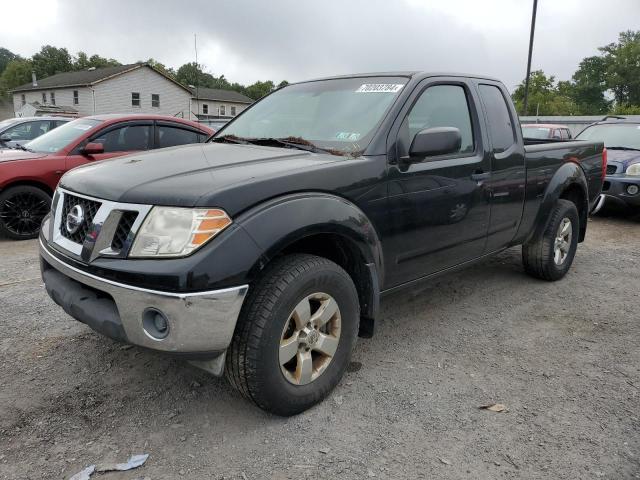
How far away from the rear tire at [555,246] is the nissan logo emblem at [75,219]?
3.77 metres

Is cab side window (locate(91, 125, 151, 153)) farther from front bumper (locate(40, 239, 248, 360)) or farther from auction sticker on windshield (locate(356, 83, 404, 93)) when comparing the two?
front bumper (locate(40, 239, 248, 360))

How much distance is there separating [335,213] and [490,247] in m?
1.83

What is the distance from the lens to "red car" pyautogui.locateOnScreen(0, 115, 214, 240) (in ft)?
20.3

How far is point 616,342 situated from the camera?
3660 mm

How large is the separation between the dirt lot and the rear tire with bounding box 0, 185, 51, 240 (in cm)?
252

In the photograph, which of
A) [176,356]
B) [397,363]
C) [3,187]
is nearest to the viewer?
[176,356]

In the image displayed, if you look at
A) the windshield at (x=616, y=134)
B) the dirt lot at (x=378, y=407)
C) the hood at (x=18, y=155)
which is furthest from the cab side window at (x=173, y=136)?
the windshield at (x=616, y=134)

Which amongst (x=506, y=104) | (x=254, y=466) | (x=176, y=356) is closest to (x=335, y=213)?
(x=176, y=356)

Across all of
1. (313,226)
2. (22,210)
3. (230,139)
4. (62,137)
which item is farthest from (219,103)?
(313,226)

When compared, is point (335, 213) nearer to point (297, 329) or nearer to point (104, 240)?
point (297, 329)

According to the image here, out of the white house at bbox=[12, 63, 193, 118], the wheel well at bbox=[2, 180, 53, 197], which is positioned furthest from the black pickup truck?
the white house at bbox=[12, 63, 193, 118]

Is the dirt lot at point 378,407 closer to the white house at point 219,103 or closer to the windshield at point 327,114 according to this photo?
the windshield at point 327,114

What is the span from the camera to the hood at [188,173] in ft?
7.51

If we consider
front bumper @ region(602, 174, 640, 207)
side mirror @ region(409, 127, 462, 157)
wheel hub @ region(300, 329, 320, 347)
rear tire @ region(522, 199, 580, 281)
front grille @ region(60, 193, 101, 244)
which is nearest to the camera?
front grille @ region(60, 193, 101, 244)
